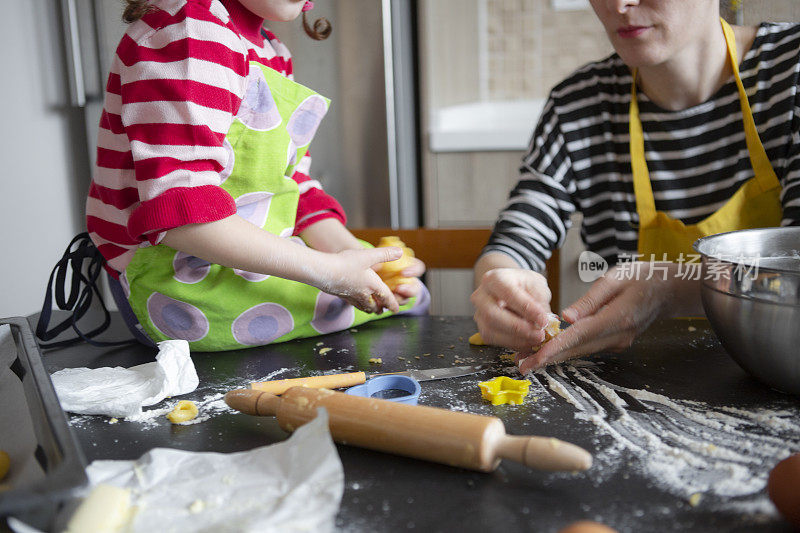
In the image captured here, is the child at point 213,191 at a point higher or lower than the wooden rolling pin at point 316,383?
higher

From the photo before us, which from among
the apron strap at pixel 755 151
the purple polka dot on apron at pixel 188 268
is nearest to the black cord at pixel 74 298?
the purple polka dot on apron at pixel 188 268

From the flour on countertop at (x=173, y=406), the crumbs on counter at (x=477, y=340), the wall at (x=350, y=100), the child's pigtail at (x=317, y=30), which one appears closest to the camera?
the flour on countertop at (x=173, y=406)

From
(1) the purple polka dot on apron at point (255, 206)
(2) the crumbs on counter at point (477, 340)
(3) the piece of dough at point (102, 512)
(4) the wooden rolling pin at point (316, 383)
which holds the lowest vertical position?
(2) the crumbs on counter at point (477, 340)

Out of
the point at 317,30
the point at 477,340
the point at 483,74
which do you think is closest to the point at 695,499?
the point at 477,340

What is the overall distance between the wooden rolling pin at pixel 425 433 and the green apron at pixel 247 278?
33cm

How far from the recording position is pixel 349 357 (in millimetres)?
861

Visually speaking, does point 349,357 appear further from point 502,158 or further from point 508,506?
point 502,158

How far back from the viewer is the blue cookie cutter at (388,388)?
0.68 meters

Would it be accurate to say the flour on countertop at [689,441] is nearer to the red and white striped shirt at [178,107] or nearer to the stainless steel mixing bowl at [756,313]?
the stainless steel mixing bowl at [756,313]

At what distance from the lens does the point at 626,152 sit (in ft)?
3.76

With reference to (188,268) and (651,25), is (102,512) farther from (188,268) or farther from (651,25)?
(651,25)

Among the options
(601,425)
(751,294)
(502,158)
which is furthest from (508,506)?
(502,158)

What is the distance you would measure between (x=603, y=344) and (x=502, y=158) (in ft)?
4.66

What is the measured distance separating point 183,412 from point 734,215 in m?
0.82
